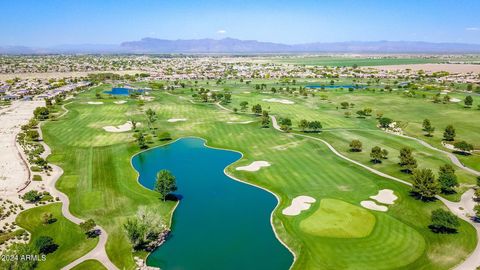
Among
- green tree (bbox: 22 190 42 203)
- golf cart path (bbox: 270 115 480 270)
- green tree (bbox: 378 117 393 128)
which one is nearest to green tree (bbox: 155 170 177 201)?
green tree (bbox: 22 190 42 203)

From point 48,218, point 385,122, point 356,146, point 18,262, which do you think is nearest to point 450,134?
point 385,122

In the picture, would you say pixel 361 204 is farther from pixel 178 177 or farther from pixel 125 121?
pixel 125 121

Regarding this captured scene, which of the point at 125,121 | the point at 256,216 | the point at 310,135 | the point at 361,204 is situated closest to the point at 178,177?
the point at 256,216

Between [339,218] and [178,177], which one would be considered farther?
[178,177]

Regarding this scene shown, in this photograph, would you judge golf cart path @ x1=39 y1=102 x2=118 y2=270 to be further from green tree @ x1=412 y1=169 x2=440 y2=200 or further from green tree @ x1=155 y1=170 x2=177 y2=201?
green tree @ x1=412 y1=169 x2=440 y2=200

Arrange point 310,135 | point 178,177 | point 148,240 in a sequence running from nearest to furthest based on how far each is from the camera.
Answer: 1. point 148,240
2. point 178,177
3. point 310,135

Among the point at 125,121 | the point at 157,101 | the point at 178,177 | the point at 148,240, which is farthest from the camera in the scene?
the point at 157,101
